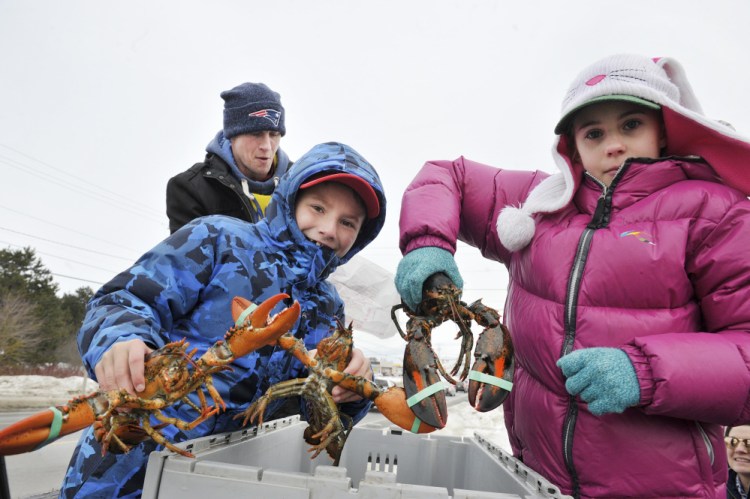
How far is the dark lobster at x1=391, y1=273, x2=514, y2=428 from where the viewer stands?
117 cm

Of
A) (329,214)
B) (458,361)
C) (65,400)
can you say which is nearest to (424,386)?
(458,361)

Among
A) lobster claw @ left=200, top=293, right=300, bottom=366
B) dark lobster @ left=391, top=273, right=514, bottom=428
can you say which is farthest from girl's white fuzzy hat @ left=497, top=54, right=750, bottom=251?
lobster claw @ left=200, top=293, right=300, bottom=366

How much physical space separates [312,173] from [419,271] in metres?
0.64

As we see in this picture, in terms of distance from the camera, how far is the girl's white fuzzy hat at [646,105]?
1.53 m

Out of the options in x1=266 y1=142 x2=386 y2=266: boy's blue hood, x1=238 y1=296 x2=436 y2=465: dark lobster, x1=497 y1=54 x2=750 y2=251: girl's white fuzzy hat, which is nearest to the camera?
x1=238 y1=296 x2=436 y2=465: dark lobster

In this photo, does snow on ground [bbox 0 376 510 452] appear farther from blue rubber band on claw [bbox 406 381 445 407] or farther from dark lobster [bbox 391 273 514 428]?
blue rubber band on claw [bbox 406 381 445 407]

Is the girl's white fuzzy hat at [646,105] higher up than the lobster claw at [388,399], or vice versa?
the girl's white fuzzy hat at [646,105]

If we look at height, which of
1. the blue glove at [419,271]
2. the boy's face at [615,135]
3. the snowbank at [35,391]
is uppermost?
the boy's face at [615,135]

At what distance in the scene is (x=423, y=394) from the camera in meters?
1.16

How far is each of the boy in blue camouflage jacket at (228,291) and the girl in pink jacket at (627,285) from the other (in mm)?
342

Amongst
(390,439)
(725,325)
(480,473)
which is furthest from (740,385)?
(390,439)

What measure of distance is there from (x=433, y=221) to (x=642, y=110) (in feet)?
2.89

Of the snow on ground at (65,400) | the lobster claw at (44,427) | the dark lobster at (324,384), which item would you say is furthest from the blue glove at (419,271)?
the snow on ground at (65,400)

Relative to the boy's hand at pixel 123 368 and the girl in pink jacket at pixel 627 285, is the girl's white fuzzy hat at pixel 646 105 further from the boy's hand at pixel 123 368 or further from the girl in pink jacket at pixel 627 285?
the boy's hand at pixel 123 368
